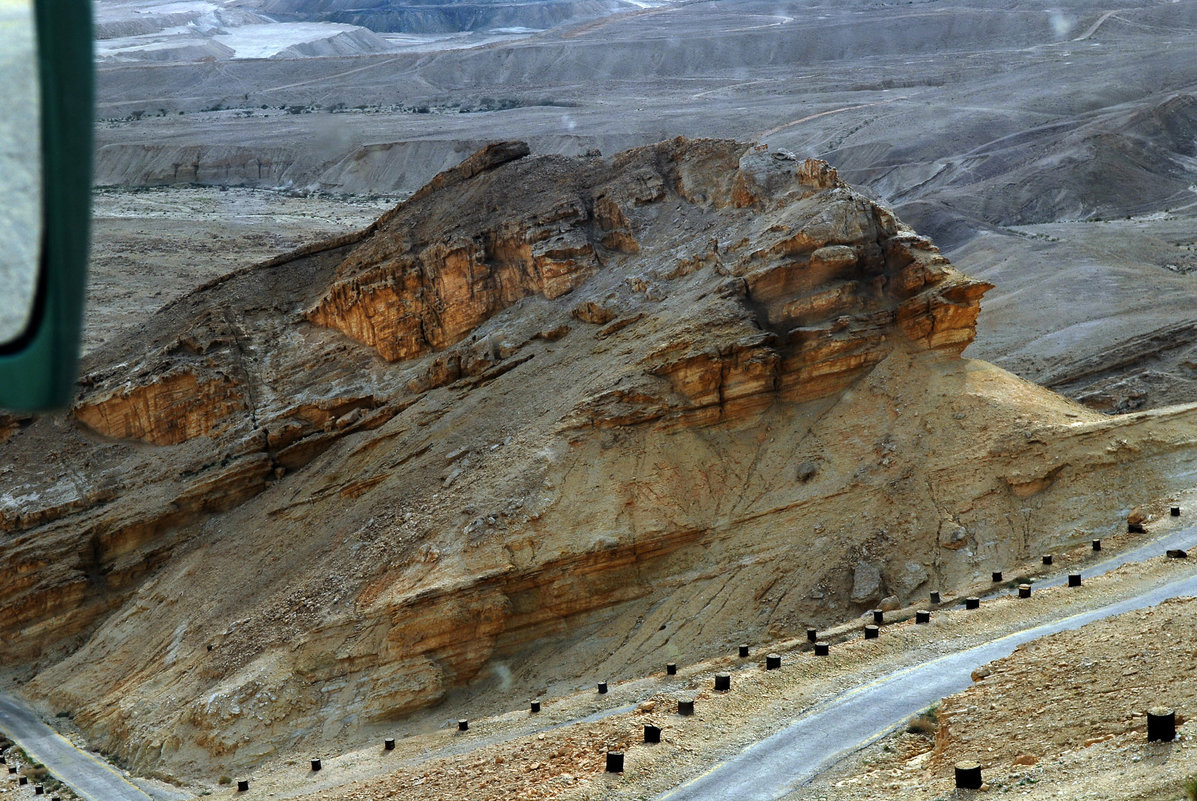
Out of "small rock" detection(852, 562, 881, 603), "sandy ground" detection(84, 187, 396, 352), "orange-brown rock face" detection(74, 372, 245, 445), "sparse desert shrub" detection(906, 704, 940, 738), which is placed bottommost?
"sandy ground" detection(84, 187, 396, 352)

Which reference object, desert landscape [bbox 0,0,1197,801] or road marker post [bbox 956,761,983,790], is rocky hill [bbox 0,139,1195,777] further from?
road marker post [bbox 956,761,983,790]

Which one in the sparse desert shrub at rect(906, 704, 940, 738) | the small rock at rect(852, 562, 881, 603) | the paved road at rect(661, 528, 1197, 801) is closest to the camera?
the paved road at rect(661, 528, 1197, 801)

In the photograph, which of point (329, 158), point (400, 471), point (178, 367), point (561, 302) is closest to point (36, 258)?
point (400, 471)

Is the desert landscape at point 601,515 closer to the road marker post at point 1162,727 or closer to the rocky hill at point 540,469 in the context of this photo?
the rocky hill at point 540,469

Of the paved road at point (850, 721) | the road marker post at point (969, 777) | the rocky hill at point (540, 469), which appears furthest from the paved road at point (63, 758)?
the road marker post at point (969, 777)

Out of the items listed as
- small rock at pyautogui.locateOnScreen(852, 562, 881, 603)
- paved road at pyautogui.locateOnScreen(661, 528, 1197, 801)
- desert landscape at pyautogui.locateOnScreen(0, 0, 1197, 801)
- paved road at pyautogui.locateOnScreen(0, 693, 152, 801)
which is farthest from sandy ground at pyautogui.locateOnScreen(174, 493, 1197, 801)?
paved road at pyautogui.locateOnScreen(0, 693, 152, 801)

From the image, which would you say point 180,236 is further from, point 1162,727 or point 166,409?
point 1162,727

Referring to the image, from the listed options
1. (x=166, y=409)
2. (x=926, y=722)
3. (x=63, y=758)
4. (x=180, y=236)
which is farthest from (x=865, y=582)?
(x=180, y=236)
